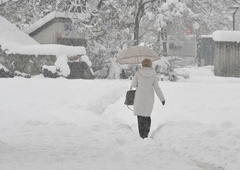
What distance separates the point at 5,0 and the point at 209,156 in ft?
57.4

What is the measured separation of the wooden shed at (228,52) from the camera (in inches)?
897

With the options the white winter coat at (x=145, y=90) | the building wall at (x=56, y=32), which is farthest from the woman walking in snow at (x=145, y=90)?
the building wall at (x=56, y=32)

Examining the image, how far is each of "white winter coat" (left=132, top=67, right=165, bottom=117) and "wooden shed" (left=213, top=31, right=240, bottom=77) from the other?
15730 mm

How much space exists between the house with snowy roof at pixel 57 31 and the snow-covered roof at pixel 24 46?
188 centimetres

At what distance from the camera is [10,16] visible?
2464cm

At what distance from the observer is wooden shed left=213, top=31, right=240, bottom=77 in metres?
22.8

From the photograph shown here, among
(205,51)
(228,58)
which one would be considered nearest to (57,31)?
(228,58)

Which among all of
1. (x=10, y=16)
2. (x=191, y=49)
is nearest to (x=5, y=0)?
(x=10, y=16)

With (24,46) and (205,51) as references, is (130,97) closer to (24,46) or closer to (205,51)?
(24,46)

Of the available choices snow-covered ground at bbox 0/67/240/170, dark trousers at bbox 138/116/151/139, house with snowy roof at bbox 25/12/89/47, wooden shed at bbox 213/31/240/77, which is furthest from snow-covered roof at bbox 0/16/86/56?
dark trousers at bbox 138/116/151/139

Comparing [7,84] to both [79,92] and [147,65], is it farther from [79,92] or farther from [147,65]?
[147,65]

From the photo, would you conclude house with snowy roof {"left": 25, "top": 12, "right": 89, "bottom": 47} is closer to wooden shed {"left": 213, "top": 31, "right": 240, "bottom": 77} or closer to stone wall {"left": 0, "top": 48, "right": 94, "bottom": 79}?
stone wall {"left": 0, "top": 48, "right": 94, "bottom": 79}

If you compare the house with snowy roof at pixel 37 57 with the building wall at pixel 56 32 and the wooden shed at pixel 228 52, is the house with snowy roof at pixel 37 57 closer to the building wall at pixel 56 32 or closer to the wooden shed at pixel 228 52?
the building wall at pixel 56 32

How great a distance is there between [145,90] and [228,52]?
1588 cm
